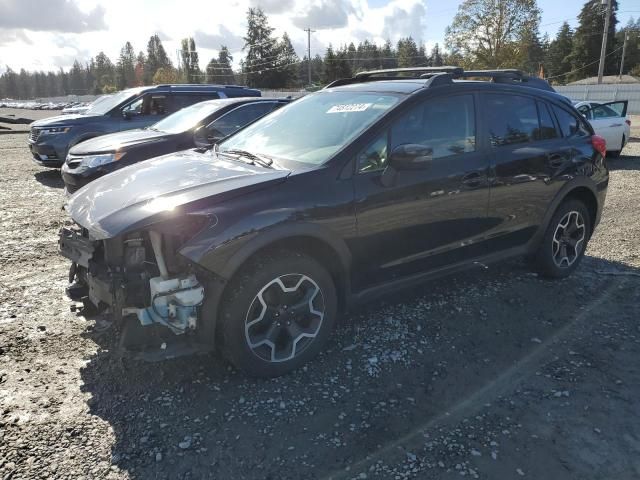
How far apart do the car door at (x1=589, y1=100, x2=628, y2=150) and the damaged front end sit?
13.1 meters

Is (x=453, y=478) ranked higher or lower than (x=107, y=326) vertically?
lower

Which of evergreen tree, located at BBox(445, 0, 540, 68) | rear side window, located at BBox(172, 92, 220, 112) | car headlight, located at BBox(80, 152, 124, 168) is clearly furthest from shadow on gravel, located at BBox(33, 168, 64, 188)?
evergreen tree, located at BBox(445, 0, 540, 68)

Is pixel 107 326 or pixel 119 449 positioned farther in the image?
pixel 107 326

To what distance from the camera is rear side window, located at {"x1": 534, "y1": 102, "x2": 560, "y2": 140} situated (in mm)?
4750

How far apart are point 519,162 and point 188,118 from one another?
5.54m

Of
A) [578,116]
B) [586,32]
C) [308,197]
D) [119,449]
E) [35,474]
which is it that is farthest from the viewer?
[586,32]

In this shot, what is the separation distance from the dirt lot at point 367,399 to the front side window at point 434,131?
134cm

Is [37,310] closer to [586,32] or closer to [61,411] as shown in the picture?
[61,411]

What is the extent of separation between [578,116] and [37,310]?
536 centimetres

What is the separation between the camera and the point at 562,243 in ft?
16.7

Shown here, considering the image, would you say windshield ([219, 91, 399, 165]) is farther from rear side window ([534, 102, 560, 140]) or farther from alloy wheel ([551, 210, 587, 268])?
alloy wheel ([551, 210, 587, 268])

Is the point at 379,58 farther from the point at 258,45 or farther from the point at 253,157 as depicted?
the point at 253,157

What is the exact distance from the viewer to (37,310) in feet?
13.7

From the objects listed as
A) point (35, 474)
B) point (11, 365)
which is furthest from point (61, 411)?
point (11, 365)
